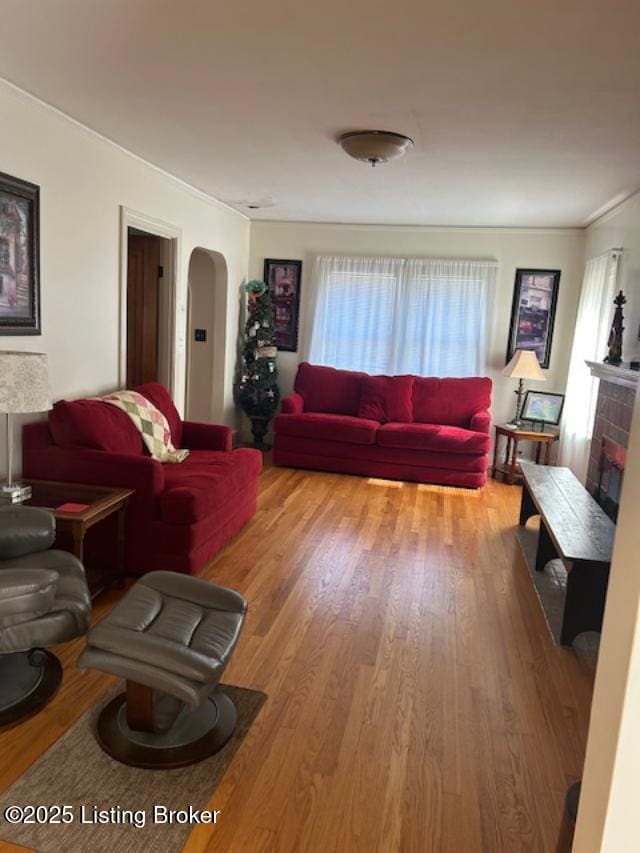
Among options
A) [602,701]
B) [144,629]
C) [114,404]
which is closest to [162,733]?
[144,629]

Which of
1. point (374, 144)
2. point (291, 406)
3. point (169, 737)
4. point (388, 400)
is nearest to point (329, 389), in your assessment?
point (291, 406)

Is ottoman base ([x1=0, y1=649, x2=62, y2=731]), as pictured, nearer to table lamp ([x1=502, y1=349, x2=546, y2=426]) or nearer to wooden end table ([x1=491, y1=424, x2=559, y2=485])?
wooden end table ([x1=491, y1=424, x2=559, y2=485])

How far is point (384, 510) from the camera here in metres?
4.80

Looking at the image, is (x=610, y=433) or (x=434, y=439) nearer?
(x=610, y=433)

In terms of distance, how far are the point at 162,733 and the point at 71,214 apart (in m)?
2.90

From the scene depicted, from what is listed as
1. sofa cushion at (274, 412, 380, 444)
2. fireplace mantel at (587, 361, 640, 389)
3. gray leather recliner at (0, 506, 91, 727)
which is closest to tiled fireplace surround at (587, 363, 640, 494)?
fireplace mantel at (587, 361, 640, 389)

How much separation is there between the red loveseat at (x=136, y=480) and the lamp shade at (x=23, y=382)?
476 mm

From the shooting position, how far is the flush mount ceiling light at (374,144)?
326 cm

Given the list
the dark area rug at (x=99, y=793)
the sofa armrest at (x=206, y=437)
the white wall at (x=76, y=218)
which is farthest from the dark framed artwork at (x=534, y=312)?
the dark area rug at (x=99, y=793)

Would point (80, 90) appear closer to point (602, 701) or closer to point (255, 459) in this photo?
point (255, 459)

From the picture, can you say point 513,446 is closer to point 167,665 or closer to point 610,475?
point 610,475

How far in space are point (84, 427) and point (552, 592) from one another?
2787 mm

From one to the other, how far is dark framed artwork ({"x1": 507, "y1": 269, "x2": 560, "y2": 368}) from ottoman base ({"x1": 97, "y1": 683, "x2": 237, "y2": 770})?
503cm

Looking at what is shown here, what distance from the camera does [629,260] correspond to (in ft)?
14.3
